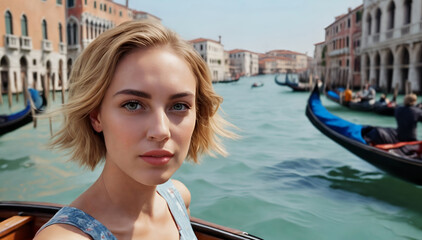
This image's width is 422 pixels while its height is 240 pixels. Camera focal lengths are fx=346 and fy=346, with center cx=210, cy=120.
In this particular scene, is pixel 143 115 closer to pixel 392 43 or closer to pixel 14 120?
pixel 14 120

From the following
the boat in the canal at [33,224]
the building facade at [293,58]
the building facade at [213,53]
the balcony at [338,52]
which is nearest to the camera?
the boat in the canal at [33,224]

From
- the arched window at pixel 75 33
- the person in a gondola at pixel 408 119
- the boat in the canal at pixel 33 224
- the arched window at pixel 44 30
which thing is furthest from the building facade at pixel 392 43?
the arched window at pixel 75 33

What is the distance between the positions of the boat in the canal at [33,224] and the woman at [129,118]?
1.06 ft

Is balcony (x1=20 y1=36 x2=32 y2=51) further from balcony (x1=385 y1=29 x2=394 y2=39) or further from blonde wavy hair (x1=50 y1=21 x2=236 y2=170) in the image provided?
blonde wavy hair (x1=50 y1=21 x2=236 y2=170)

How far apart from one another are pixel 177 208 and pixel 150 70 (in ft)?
0.93

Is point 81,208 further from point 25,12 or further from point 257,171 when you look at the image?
point 25,12

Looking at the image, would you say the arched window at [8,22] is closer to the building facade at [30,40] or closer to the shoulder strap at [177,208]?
the building facade at [30,40]

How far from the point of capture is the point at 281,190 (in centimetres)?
288

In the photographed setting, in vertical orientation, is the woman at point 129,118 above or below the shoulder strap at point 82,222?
above

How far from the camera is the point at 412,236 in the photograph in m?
2.14

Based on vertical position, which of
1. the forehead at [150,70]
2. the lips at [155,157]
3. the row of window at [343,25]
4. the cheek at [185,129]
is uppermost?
the row of window at [343,25]

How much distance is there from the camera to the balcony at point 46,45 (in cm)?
1205

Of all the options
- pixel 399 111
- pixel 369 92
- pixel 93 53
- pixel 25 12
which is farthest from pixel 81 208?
pixel 25 12

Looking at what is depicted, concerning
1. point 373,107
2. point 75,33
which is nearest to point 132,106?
point 373,107
